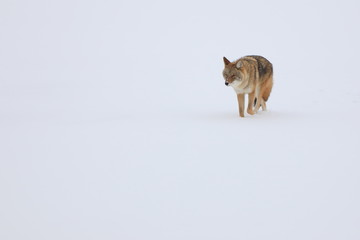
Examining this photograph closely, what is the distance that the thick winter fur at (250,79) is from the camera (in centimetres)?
861

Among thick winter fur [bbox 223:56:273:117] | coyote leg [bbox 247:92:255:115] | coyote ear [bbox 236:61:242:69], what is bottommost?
coyote leg [bbox 247:92:255:115]

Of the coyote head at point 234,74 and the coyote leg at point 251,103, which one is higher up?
the coyote head at point 234,74

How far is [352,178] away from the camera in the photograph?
14.7 feet

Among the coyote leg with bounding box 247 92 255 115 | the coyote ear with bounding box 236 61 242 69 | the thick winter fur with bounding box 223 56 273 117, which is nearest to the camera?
the coyote ear with bounding box 236 61 242 69

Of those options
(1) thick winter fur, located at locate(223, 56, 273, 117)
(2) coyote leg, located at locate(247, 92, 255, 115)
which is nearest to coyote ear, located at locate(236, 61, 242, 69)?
(1) thick winter fur, located at locate(223, 56, 273, 117)

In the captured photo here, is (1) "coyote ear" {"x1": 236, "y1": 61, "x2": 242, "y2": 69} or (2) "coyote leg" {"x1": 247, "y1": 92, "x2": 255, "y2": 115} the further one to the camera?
(2) "coyote leg" {"x1": 247, "y1": 92, "x2": 255, "y2": 115}

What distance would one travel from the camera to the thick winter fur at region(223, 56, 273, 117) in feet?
28.2

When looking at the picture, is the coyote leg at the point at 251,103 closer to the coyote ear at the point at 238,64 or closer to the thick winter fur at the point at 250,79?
the thick winter fur at the point at 250,79

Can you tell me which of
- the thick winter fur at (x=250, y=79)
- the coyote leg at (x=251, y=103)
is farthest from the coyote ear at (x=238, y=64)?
the coyote leg at (x=251, y=103)

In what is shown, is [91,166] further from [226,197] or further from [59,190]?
[226,197]

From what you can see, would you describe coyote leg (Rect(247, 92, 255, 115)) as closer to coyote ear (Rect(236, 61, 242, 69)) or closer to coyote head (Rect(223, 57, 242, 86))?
coyote head (Rect(223, 57, 242, 86))

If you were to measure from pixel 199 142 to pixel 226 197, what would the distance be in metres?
2.31

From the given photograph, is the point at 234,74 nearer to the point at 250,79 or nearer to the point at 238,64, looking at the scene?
the point at 238,64

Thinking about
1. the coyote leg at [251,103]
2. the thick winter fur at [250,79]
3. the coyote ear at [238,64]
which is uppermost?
the coyote ear at [238,64]
